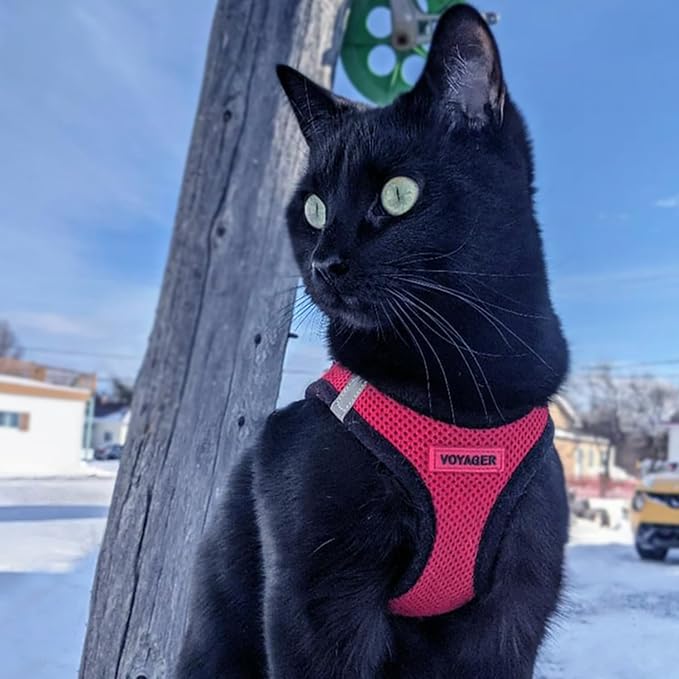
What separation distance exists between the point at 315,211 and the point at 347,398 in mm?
247

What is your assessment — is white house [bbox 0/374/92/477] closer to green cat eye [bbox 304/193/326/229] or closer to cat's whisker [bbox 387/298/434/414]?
green cat eye [bbox 304/193/326/229]

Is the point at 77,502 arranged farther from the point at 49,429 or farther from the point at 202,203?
the point at 202,203

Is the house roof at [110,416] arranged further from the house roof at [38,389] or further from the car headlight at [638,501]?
the car headlight at [638,501]

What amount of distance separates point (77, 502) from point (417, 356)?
102 centimetres

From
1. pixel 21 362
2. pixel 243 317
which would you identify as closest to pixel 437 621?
pixel 243 317

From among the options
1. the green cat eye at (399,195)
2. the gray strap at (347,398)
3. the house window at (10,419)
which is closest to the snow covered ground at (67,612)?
A: the house window at (10,419)

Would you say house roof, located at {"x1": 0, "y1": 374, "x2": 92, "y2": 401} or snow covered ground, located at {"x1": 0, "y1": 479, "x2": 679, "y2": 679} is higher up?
house roof, located at {"x1": 0, "y1": 374, "x2": 92, "y2": 401}

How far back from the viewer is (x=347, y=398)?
75cm

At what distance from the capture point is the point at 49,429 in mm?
1597

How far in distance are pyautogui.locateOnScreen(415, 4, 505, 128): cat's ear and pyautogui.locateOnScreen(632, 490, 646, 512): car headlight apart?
5.82 feet

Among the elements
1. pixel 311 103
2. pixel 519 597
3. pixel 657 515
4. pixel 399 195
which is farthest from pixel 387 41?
pixel 657 515

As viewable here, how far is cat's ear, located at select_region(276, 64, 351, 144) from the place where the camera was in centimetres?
93

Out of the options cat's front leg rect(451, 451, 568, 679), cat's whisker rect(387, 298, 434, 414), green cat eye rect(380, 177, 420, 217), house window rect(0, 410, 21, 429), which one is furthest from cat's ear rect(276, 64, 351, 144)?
house window rect(0, 410, 21, 429)

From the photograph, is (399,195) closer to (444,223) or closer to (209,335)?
(444,223)
